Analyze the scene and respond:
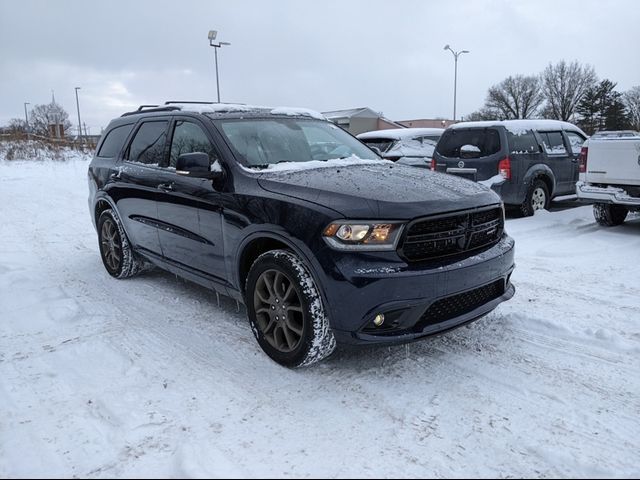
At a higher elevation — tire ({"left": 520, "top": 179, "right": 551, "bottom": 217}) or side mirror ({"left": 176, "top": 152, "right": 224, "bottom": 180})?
side mirror ({"left": 176, "top": 152, "right": 224, "bottom": 180})

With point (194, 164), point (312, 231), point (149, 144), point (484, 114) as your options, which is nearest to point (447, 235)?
point (312, 231)

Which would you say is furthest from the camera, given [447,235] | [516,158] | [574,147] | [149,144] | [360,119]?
[360,119]

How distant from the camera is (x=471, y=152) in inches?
354

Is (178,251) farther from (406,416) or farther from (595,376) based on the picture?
(595,376)

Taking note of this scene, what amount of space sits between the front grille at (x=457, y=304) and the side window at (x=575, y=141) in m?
7.79

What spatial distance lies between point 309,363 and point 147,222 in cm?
249

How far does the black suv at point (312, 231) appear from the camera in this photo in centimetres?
295

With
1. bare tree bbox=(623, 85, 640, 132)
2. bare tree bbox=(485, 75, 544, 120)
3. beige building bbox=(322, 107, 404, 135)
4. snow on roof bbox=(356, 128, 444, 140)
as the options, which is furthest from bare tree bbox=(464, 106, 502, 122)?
snow on roof bbox=(356, 128, 444, 140)

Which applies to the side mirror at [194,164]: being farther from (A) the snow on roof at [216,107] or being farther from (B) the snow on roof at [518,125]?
(B) the snow on roof at [518,125]

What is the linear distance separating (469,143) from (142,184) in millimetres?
6293

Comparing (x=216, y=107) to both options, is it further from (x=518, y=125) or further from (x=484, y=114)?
(x=484, y=114)

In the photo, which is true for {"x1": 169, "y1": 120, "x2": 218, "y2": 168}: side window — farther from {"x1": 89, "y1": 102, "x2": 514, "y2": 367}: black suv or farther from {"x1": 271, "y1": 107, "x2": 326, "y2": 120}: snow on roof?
{"x1": 271, "y1": 107, "x2": 326, "y2": 120}: snow on roof

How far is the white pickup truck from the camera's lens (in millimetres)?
7168

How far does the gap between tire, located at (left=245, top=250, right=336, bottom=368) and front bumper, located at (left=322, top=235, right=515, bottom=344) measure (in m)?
0.13
